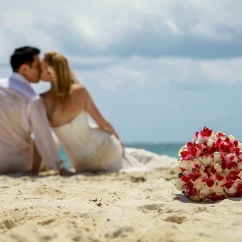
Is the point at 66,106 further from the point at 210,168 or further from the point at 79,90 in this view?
the point at 210,168

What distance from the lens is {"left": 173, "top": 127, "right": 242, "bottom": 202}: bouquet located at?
349cm

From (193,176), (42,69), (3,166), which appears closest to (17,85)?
(42,69)

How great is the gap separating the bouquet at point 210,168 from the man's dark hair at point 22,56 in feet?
11.0

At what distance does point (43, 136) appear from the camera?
6.40 m

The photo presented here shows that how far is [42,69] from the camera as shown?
260 inches

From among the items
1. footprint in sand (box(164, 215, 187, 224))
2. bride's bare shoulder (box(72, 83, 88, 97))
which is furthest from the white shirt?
footprint in sand (box(164, 215, 187, 224))

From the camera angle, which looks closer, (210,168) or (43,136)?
(210,168)

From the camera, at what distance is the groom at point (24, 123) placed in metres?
6.31

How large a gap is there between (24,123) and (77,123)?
24.2 inches

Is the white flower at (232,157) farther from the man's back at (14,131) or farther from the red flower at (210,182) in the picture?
the man's back at (14,131)

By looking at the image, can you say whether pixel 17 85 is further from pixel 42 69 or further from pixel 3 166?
pixel 3 166

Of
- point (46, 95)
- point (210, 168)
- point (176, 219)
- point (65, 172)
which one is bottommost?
point (65, 172)

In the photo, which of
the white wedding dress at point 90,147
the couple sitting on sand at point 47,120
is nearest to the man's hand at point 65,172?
the couple sitting on sand at point 47,120

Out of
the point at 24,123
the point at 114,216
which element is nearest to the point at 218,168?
the point at 114,216
